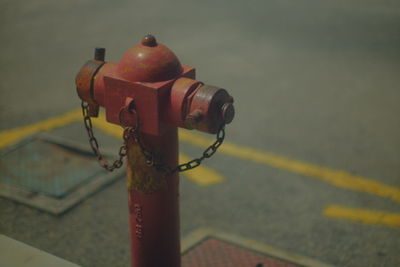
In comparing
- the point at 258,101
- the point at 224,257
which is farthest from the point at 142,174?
the point at 258,101

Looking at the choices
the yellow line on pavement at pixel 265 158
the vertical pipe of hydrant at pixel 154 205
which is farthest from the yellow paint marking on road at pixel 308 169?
the vertical pipe of hydrant at pixel 154 205

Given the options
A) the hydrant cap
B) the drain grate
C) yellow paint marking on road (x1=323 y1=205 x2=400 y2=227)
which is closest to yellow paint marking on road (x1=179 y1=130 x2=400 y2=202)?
yellow paint marking on road (x1=323 y1=205 x2=400 y2=227)

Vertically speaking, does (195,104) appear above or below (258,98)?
above

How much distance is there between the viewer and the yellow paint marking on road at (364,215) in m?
4.60

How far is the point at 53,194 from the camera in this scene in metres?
4.76

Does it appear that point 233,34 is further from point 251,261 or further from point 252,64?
point 251,261

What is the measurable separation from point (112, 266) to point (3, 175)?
1.55m

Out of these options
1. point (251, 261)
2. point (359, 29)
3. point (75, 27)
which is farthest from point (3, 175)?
point (359, 29)

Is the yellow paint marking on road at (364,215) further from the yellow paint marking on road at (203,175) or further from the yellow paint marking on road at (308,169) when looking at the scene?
the yellow paint marking on road at (203,175)

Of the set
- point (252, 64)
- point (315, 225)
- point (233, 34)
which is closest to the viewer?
point (315, 225)

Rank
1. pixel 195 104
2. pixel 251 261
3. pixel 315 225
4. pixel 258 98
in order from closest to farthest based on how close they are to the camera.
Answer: pixel 195 104
pixel 251 261
pixel 315 225
pixel 258 98

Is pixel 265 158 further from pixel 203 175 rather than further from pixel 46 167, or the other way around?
pixel 46 167

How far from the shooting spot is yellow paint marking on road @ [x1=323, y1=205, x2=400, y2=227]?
4.60 metres

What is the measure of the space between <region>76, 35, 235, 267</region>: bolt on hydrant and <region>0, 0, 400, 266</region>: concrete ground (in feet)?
4.58
